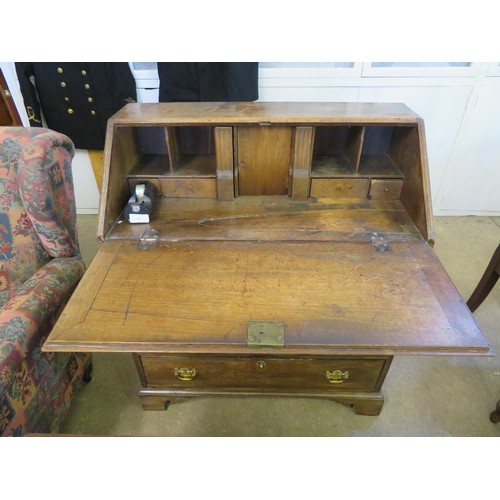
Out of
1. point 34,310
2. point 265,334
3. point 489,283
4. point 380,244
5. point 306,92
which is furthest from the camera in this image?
point 306,92

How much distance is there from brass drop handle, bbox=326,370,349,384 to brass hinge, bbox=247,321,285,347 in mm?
416

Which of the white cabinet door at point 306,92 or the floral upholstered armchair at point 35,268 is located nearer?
the floral upholstered armchair at point 35,268

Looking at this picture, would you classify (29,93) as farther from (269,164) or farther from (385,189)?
(385,189)

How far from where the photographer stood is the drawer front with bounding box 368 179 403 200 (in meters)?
1.33

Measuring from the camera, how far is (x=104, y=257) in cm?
111

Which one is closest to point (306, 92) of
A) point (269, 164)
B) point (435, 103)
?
point (435, 103)

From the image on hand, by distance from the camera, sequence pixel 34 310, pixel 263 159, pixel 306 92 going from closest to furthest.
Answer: pixel 34 310 < pixel 263 159 < pixel 306 92

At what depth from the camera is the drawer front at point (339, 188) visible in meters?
1.34

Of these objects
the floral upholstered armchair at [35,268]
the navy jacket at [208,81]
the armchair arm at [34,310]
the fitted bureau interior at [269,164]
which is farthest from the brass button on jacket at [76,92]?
the armchair arm at [34,310]

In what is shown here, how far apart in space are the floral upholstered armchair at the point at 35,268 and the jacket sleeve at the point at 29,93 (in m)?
0.89

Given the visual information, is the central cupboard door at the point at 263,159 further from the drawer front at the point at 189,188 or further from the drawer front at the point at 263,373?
the drawer front at the point at 263,373

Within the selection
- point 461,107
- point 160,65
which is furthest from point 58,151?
point 461,107

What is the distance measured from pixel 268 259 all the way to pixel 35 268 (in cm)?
85

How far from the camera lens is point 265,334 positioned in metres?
0.86
